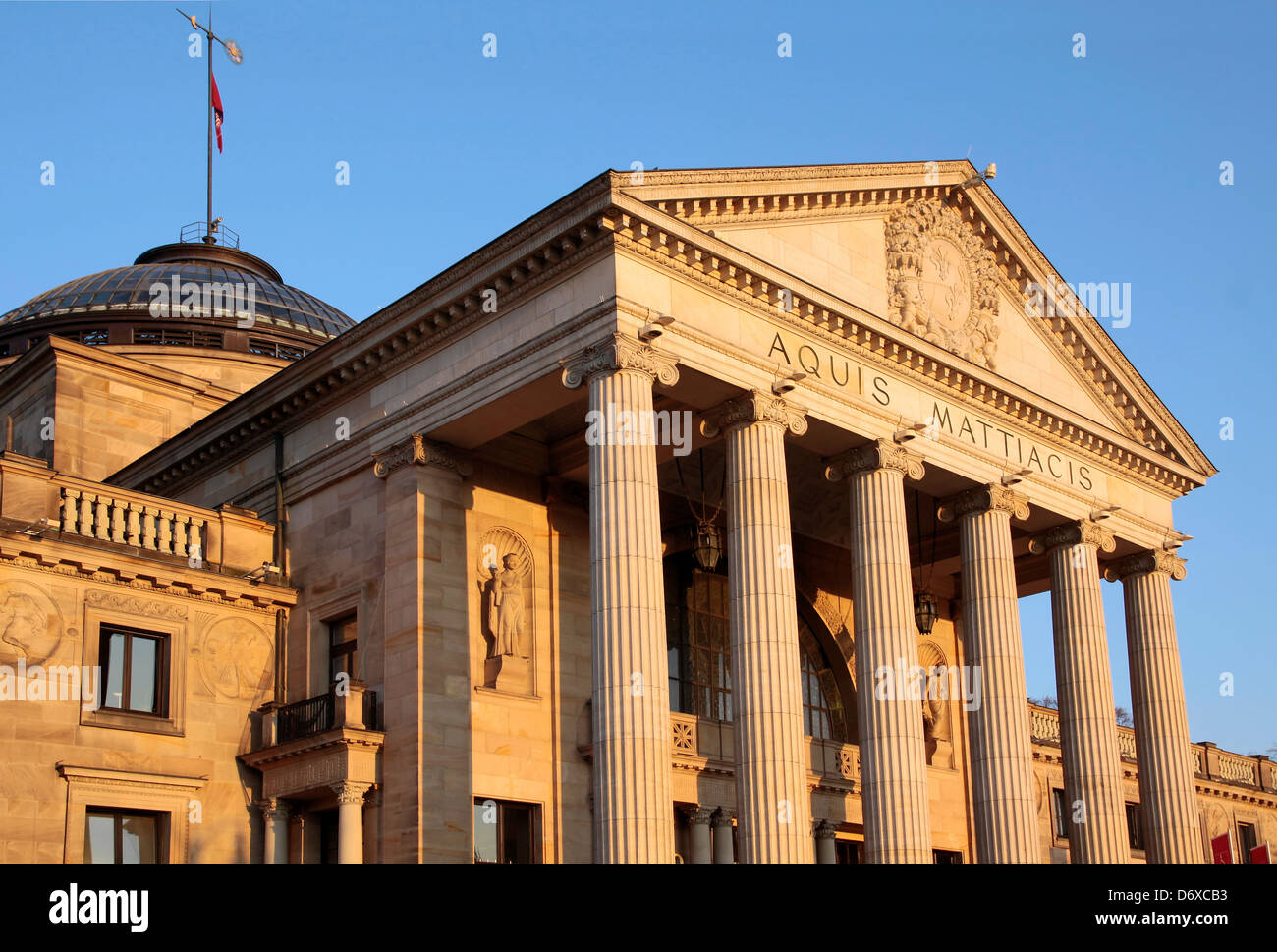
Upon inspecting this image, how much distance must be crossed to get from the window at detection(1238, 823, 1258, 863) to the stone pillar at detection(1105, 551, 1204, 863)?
1687cm

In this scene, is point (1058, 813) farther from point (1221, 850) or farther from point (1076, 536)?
point (1076, 536)

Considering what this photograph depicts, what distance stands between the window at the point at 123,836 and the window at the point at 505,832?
568 centimetres

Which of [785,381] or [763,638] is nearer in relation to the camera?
[763,638]

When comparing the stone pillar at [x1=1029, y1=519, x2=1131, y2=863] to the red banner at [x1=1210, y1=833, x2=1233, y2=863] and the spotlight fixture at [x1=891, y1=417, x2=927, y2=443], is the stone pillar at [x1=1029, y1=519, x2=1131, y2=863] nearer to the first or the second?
the spotlight fixture at [x1=891, y1=417, x2=927, y2=443]

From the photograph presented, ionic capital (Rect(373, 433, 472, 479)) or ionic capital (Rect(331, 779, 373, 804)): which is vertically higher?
ionic capital (Rect(373, 433, 472, 479))

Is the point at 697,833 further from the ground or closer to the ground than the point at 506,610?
closer to the ground

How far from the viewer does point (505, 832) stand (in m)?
27.7

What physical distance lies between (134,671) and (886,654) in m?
14.0

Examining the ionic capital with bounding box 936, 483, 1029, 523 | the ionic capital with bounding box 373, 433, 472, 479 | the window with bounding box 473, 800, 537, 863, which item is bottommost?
the window with bounding box 473, 800, 537, 863

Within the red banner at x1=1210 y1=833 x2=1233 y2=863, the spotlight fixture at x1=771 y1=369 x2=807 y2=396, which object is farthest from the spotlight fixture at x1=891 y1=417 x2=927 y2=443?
the red banner at x1=1210 y1=833 x2=1233 y2=863

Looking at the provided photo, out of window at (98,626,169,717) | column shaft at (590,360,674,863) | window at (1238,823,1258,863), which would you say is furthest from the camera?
window at (1238,823,1258,863)

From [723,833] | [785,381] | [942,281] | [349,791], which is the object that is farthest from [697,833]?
[942,281]

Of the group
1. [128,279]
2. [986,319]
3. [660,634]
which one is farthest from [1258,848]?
[128,279]

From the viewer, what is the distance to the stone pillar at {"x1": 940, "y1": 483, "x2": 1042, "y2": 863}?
1171 inches
